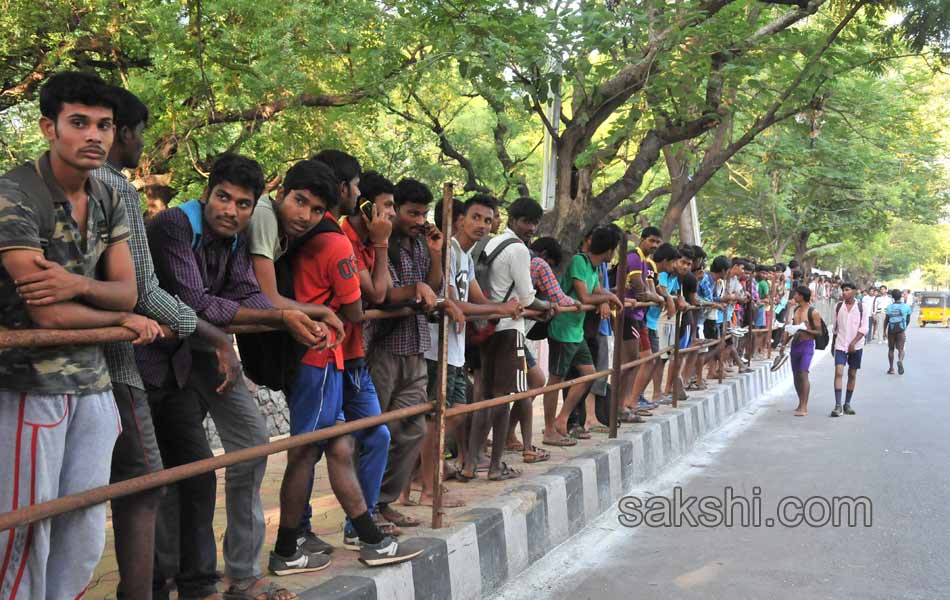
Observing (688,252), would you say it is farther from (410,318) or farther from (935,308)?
(935,308)

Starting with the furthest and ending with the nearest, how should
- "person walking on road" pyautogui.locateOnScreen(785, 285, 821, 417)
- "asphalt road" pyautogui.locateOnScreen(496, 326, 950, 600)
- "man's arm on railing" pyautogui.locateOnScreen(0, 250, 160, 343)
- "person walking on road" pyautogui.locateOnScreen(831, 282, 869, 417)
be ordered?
"person walking on road" pyautogui.locateOnScreen(831, 282, 869, 417), "person walking on road" pyautogui.locateOnScreen(785, 285, 821, 417), "asphalt road" pyautogui.locateOnScreen(496, 326, 950, 600), "man's arm on railing" pyautogui.locateOnScreen(0, 250, 160, 343)

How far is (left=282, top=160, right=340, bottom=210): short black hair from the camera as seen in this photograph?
3580mm

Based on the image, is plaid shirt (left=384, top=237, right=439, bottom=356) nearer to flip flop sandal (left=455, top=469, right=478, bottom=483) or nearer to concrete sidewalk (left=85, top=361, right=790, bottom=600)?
concrete sidewalk (left=85, top=361, right=790, bottom=600)

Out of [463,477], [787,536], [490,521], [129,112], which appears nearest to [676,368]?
[787,536]

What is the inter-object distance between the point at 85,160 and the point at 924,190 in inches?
1096

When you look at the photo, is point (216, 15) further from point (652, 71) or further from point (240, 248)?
point (240, 248)

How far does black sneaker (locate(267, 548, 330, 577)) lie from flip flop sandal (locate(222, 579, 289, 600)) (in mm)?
309

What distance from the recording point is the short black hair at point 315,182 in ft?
11.7

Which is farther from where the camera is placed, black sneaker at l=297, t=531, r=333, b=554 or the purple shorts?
the purple shorts

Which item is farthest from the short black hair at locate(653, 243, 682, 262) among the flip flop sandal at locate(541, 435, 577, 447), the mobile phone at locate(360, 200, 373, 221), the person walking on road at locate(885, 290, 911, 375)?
the person walking on road at locate(885, 290, 911, 375)

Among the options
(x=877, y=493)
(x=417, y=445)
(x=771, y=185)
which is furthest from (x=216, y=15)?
(x=771, y=185)

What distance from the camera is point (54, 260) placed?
2.55 metres

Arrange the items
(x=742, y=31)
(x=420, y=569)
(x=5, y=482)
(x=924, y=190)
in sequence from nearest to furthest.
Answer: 1. (x=5, y=482)
2. (x=420, y=569)
3. (x=742, y=31)
4. (x=924, y=190)

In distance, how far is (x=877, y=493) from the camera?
22.3 feet
